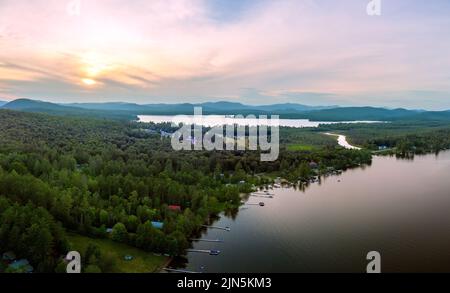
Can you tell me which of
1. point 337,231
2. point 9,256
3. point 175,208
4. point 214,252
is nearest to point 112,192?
point 175,208

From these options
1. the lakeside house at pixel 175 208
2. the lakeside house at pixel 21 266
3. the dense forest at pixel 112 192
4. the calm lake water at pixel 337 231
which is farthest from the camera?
the lakeside house at pixel 175 208

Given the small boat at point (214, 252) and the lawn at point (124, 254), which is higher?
the lawn at point (124, 254)

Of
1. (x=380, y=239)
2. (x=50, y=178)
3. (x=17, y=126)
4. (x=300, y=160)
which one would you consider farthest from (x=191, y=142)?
(x=380, y=239)

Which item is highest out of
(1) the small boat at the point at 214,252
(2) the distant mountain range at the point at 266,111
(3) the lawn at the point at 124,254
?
(2) the distant mountain range at the point at 266,111

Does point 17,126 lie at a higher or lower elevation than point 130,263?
higher

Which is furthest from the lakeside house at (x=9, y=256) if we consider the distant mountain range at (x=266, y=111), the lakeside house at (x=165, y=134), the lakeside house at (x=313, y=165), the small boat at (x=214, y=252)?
the distant mountain range at (x=266, y=111)

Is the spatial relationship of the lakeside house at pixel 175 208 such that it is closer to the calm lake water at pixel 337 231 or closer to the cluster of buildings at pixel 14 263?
the calm lake water at pixel 337 231

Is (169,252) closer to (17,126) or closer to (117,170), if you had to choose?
(117,170)
